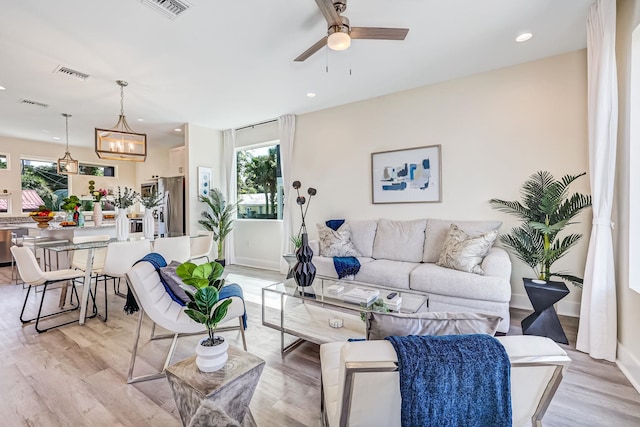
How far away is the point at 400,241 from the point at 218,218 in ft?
12.1

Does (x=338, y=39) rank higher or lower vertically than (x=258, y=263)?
higher

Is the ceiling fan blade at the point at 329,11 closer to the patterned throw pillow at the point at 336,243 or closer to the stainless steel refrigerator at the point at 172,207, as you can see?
the patterned throw pillow at the point at 336,243

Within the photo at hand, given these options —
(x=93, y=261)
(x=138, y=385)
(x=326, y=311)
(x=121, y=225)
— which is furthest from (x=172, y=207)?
(x=326, y=311)

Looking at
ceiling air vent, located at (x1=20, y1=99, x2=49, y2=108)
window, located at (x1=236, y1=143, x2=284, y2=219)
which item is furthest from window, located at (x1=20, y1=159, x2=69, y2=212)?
window, located at (x1=236, y1=143, x2=284, y2=219)

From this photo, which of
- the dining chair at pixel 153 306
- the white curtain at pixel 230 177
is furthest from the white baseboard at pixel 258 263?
the dining chair at pixel 153 306

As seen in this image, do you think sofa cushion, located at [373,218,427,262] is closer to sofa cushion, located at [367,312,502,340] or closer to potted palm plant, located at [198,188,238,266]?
sofa cushion, located at [367,312,502,340]

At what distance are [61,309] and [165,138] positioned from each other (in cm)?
436

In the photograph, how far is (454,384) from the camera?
84 centimetres

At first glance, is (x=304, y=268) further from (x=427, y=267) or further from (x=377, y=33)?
(x=377, y=33)

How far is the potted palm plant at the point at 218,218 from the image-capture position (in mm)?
5621

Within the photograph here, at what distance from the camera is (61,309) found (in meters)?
3.30

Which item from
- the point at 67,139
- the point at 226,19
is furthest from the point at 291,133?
the point at 67,139

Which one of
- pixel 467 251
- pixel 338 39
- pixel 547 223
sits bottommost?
pixel 467 251

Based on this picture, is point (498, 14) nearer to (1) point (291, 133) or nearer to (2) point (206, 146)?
(1) point (291, 133)
